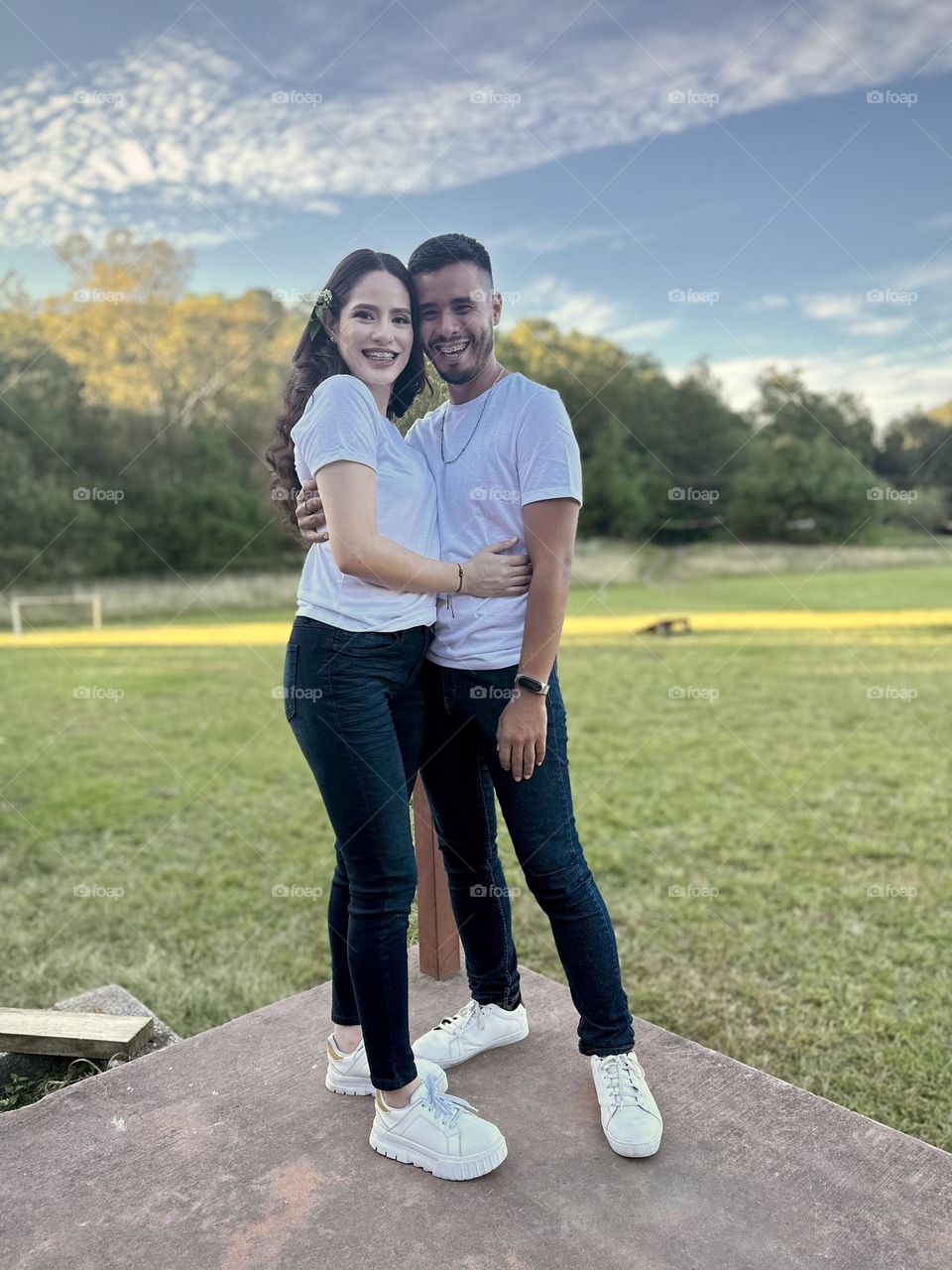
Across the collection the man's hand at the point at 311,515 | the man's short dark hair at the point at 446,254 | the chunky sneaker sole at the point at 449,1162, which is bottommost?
the chunky sneaker sole at the point at 449,1162

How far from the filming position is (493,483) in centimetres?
155

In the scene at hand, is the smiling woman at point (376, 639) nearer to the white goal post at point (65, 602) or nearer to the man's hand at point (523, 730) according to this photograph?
the man's hand at point (523, 730)

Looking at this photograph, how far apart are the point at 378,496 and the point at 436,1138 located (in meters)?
1.02

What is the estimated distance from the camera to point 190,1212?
1.47m

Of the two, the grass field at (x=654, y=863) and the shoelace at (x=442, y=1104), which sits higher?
the shoelace at (x=442, y=1104)

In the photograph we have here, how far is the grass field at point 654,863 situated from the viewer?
2.64 m

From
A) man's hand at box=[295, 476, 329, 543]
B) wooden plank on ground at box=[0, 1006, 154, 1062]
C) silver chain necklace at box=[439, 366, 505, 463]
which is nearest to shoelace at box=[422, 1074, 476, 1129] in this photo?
wooden plank on ground at box=[0, 1006, 154, 1062]

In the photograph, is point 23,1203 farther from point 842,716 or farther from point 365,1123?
point 842,716

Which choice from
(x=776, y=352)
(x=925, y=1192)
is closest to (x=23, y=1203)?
(x=925, y=1192)

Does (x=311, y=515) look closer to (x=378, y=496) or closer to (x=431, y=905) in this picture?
(x=378, y=496)

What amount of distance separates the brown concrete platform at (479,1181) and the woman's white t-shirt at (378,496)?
882 mm

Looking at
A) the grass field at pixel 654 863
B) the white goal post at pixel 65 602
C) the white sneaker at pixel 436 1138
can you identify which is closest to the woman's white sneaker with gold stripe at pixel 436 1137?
the white sneaker at pixel 436 1138

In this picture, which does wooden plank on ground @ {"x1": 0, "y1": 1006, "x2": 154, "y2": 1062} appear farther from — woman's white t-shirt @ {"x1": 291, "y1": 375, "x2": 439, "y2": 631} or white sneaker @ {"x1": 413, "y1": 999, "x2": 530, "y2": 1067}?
Answer: woman's white t-shirt @ {"x1": 291, "y1": 375, "x2": 439, "y2": 631}

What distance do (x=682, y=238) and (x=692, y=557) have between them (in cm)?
1029
